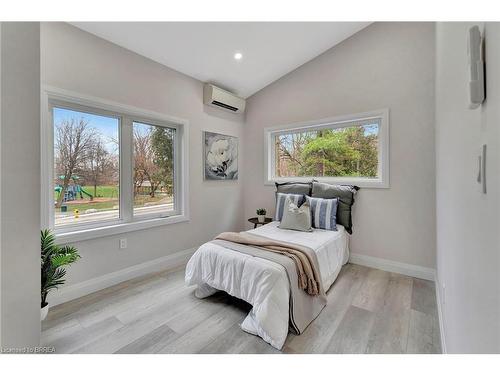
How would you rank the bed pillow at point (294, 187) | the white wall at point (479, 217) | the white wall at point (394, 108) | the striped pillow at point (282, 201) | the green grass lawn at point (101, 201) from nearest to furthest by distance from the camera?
1. the white wall at point (479, 217)
2. the green grass lawn at point (101, 201)
3. the white wall at point (394, 108)
4. the striped pillow at point (282, 201)
5. the bed pillow at point (294, 187)

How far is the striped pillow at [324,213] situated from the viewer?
9.34 ft

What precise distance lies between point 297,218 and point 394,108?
1.80 m

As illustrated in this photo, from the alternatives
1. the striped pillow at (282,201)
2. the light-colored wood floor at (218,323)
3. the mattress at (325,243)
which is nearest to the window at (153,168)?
the light-colored wood floor at (218,323)

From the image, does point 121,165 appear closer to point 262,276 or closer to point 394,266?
point 262,276

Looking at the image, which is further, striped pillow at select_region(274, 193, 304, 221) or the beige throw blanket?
striped pillow at select_region(274, 193, 304, 221)

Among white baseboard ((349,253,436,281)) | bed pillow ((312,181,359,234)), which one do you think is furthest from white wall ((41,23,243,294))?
white baseboard ((349,253,436,281))

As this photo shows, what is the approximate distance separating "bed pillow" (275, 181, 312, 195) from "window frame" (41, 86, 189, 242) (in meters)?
1.42

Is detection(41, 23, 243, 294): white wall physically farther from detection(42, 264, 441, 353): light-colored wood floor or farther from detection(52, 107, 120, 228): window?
detection(42, 264, 441, 353): light-colored wood floor

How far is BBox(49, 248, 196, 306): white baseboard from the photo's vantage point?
2.14 meters

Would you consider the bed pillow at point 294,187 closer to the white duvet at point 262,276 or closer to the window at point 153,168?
the white duvet at point 262,276

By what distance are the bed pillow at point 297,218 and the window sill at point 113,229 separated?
1422 millimetres

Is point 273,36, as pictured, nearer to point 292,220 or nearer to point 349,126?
point 349,126

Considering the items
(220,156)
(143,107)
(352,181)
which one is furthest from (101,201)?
(352,181)
